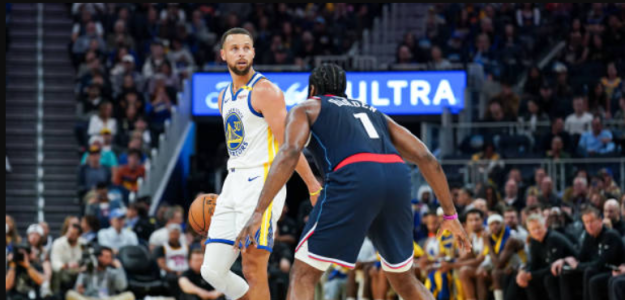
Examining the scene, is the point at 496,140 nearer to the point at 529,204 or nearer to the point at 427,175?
the point at 529,204

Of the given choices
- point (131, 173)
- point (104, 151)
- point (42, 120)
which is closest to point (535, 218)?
point (131, 173)

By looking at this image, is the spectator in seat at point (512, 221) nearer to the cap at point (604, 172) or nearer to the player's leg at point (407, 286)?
the cap at point (604, 172)

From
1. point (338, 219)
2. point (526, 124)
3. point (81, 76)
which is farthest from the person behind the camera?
point (81, 76)

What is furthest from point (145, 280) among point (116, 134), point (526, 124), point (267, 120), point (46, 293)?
point (267, 120)

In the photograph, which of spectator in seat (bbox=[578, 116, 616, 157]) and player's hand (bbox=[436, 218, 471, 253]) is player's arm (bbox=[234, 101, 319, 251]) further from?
spectator in seat (bbox=[578, 116, 616, 157])

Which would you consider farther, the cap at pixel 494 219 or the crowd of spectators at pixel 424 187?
the cap at pixel 494 219

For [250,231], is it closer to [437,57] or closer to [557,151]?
[557,151]

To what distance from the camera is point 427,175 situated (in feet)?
21.3

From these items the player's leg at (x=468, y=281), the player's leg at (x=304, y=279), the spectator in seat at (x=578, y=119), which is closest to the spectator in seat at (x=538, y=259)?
the player's leg at (x=468, y=281)

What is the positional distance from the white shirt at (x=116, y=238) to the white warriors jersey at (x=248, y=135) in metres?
8.26

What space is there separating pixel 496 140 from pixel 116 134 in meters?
6.81

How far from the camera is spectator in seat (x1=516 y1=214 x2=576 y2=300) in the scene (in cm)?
1212

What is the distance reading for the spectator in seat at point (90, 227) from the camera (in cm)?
1552

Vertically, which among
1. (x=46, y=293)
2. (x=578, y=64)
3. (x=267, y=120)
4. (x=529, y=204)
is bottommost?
(x=46, y=293)
